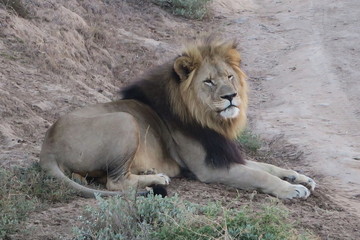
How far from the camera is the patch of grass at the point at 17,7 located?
1024cm

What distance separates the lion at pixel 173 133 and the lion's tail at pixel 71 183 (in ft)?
0.15

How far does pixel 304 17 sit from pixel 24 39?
7.87 meters

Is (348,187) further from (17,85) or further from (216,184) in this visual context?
(17,85)

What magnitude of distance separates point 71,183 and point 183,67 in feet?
5.18

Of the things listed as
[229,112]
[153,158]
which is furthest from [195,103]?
[153,158]

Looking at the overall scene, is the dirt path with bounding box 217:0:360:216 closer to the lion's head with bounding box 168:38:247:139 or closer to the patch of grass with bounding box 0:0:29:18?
the lion's head with bounding box 168:38:247:139

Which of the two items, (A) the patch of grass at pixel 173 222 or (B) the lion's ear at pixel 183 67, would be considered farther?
(B) the lion's ear at pixel 183 67

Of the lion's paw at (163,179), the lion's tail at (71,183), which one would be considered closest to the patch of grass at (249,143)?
the lion's paw at (163,179)

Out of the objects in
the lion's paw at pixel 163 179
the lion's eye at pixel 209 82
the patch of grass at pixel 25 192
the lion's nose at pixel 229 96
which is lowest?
the patch of grass at pixel 25 192

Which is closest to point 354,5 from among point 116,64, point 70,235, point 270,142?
point 116,64

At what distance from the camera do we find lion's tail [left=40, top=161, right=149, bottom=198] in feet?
18.8

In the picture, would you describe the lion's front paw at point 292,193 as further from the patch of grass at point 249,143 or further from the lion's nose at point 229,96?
the patch of grass at point 249,143

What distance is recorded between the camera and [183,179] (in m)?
6.69

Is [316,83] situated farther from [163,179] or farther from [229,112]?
[163,179]
